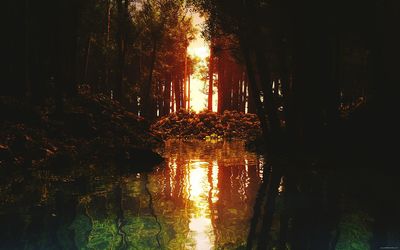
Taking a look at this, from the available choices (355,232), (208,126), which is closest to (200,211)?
(355,232)

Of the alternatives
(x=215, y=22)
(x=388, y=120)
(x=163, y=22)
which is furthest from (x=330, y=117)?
(x=163, y=22)

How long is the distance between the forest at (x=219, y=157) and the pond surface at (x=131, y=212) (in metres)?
0.04

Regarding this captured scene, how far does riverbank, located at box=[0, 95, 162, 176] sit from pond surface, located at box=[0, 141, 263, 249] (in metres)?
1.71

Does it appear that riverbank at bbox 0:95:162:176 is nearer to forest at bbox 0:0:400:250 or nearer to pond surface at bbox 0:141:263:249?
forest at bbox 0:0:400:250

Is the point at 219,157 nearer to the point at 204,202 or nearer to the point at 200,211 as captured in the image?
the point at 204,202

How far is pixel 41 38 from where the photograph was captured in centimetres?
2286

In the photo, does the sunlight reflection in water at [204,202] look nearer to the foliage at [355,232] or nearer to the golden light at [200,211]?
the golden light at [200,211]

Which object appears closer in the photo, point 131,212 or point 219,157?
point 131,212

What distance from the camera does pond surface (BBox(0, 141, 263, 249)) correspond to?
555cm

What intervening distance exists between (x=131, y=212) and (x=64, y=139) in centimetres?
989

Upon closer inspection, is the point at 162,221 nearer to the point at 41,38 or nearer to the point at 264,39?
the point at 41,38

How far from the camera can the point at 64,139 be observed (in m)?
16.1

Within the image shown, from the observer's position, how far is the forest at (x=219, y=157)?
610 cm

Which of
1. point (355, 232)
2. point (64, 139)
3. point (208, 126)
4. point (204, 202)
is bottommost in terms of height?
point (355, 232)
